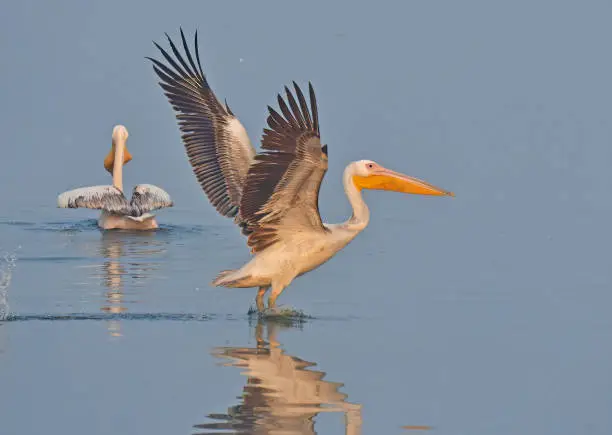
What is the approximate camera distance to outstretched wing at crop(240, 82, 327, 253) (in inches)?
329

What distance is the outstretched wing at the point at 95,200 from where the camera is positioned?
13414mm

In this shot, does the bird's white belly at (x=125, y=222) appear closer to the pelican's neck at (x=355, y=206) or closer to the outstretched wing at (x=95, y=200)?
the outstretched wing at (x=95, y=200)

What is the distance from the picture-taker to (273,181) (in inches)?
344

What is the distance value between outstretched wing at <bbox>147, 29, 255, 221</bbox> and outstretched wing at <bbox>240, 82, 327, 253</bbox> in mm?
741

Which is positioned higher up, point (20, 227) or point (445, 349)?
point (20, 227)

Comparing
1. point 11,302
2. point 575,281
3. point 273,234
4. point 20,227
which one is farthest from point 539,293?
point 20,227

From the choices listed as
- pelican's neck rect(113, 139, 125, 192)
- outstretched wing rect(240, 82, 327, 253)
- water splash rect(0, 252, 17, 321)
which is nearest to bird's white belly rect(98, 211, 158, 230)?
pelican's neck rect(113, 139, 125, 192)

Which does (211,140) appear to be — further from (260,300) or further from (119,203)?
(119,203)

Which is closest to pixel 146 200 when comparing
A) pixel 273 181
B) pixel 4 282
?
pixel 4 282

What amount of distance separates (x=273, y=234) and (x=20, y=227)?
15.8 ft

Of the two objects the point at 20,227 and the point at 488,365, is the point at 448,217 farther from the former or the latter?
the point at 488,365

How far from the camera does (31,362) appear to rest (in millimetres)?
7531

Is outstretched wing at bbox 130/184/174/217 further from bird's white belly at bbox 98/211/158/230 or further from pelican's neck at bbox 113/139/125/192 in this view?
pelican's neck at bbox 113/139/125/192

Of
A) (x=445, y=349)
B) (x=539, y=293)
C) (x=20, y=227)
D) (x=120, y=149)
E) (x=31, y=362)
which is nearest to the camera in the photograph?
(x=31, y=362)
